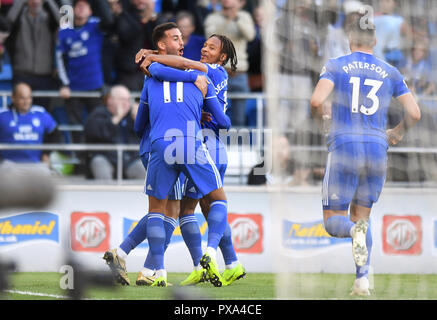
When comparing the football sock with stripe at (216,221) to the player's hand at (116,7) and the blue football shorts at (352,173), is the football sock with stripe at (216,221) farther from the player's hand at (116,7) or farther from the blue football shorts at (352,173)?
the player's hand at (116,7)

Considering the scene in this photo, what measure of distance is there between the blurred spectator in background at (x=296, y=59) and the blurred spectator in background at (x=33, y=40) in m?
3.77

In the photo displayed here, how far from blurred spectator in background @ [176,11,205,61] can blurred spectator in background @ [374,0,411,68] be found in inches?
101

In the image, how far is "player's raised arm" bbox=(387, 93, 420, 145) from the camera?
4.91 meters

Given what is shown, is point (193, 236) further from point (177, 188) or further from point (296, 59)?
point (296, 59)

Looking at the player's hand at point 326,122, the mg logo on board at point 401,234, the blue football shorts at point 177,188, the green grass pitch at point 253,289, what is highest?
the player's hand at point 326,122

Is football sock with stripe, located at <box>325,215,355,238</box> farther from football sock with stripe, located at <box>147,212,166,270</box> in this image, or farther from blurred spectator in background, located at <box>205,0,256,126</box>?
blurred spectator in background, located at <box>205,0,256,126</box>

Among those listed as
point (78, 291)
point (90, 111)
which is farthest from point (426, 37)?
point (90, 111)

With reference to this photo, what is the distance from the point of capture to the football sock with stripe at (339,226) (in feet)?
15.1

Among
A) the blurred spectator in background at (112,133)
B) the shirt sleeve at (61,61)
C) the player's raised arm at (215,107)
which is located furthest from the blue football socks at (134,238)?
the shirt sleeve at (61,61)

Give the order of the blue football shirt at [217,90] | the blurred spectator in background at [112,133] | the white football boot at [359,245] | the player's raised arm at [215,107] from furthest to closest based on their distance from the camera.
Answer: the blurred spectator in background at [112,133], the blue football shirt at [217,90], the player's raised arm at [215,107], the white football boot at [359,245]

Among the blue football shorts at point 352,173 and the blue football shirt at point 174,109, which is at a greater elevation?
the blue football shirt at point 174,109

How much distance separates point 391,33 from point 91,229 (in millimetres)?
3725

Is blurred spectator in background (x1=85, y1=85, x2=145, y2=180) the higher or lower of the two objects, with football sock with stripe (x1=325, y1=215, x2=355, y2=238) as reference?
higher

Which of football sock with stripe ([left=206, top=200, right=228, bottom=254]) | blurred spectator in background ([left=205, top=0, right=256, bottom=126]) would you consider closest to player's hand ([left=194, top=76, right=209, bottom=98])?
→ football sock with stripe ([left=206, top=200, right=228, bottom=254])
